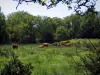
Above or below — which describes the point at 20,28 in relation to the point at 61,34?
above

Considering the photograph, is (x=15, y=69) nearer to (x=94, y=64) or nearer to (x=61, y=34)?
(x=94, y=64)

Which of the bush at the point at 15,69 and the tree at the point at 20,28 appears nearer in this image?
the bush at the point at 15,69

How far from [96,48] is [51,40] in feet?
370

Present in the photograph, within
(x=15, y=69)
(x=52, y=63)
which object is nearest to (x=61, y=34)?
(x=52, y=63)

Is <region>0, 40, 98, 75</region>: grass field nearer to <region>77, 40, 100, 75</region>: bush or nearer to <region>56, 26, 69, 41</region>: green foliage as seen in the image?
<region>77, 40, 100, 75</region>: bush

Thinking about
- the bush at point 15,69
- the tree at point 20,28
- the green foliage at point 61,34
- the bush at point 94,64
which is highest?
the bush at point 94,64

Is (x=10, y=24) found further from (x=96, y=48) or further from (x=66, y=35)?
(x=96, y=48)

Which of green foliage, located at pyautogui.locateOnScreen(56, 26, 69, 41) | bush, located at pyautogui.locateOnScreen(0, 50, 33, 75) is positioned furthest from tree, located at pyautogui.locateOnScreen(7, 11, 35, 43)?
bush, located at pyautogui.locateOnScreen(0, 50, 33, 75)

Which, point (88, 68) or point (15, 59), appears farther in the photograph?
point (15, 59)

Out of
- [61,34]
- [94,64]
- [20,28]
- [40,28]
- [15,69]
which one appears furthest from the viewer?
[40,28]

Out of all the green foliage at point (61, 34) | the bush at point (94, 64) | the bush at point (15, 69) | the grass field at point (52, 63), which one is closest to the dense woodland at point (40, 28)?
the green foliage at point (61, 34)

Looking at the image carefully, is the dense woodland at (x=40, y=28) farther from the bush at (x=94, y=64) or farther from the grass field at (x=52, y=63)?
the bush at (x=94, y=64)

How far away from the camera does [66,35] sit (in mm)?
117375

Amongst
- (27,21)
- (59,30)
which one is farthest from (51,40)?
(27,21)
